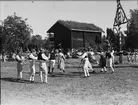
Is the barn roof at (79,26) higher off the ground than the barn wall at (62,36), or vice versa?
the barn roof at (79,26)

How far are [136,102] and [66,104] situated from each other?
230 cm

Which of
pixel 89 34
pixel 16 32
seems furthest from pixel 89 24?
pixel 16 32

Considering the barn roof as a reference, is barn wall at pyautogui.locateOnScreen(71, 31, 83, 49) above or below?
below

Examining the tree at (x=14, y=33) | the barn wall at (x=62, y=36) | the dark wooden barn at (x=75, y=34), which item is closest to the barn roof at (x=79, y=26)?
the dark wooden barn at (x=75, y=34)

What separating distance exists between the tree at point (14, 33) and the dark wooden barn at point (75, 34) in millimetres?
9564

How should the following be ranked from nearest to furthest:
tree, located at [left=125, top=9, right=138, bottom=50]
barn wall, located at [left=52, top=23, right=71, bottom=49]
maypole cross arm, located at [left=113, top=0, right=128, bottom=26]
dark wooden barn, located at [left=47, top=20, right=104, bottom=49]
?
maypole cross arm, located at [left=113, top=0, right=128, bottom=26] < dark wooden barn, located at [left=47, top=20, right=104, bottom=49] < barn wall, located at [left=52, top=23, right=71, bottom=49] < tree, located at [left=125, top=9, right=138, bottom=50]

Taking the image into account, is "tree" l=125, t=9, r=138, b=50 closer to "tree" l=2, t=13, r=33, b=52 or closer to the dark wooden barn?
the dark wooden barn

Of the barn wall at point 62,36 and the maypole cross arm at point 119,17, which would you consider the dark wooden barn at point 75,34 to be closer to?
the barn wall at point 62,36

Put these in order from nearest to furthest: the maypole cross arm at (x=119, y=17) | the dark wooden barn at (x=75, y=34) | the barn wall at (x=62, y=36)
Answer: the maypole cross arm at (x=119, y=17) < the dark wooden barn at (x=75, y=34) < the barn wall at (x=62, y=36)

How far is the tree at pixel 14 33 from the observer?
34.4m

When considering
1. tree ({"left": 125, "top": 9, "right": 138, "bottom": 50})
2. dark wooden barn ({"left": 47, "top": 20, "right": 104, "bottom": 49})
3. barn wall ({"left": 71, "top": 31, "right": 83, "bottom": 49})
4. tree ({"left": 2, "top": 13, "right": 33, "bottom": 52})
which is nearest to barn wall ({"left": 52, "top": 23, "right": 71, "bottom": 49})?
dark wooden barn ({"left": 47, "top": 20, "right": 104, "bottom": 49})

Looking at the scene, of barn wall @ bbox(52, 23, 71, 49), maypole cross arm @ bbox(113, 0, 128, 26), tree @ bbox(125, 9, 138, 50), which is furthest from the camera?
tree @ bbox(125, 9, 138, 50)

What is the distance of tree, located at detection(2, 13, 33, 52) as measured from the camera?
3438 centimetres

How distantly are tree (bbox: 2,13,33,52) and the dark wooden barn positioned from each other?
9.56 meters
